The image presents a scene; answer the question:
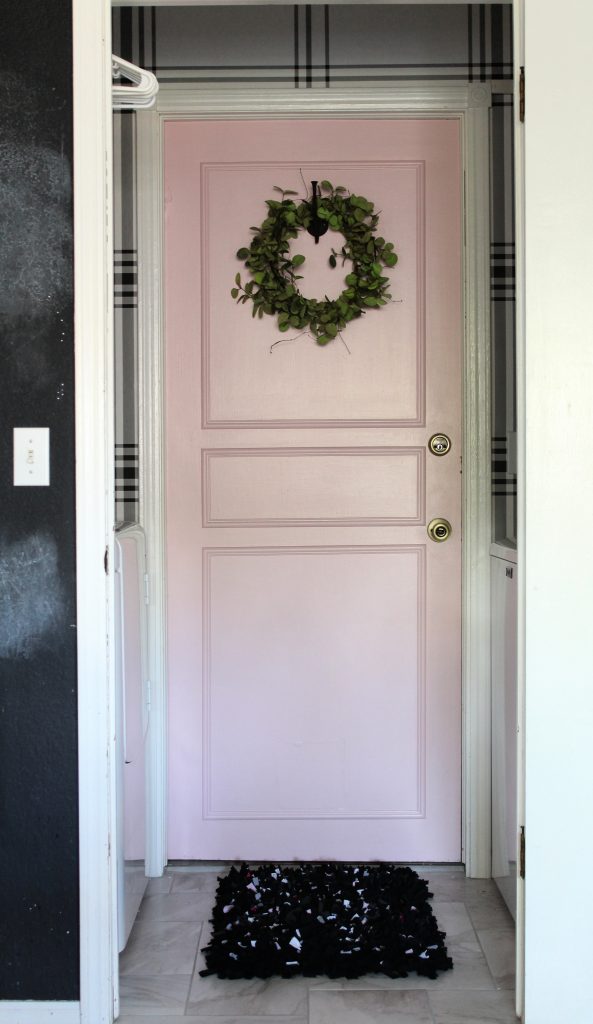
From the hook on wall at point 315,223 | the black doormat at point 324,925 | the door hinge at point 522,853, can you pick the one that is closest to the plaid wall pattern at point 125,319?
the hook on wall at point 315,223

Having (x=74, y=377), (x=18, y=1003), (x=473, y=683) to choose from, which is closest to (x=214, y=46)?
(x=74, y=377)

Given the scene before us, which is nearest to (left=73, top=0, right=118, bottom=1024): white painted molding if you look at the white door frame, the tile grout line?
the white door frame

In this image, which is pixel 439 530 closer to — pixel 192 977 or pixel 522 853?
pixel 522 853

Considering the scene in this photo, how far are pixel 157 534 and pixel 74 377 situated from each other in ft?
2.88

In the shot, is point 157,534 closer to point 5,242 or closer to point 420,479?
point 420,479

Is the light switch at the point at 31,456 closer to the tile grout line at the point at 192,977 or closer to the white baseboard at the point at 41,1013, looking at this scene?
the white baseboard at the point at 41,1013

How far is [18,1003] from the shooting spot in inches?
70.2

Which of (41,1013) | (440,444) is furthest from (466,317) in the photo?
(41,1013)

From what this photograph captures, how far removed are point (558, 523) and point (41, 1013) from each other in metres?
1.42

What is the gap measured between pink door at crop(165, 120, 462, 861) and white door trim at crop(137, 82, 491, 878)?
0.14 feet

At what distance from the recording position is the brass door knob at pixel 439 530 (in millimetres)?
2580

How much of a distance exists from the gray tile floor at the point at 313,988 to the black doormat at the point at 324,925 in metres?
0.03

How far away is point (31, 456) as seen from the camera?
5.83 feet

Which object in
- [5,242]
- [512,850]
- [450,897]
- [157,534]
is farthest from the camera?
[157,534]
